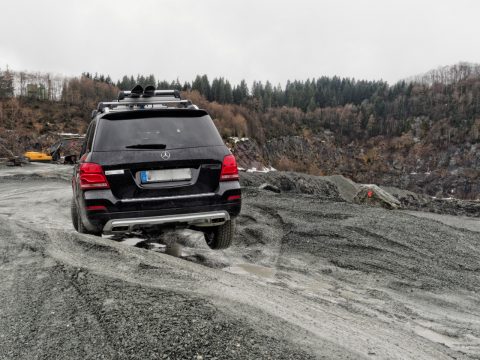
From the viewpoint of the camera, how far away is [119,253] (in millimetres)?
4922

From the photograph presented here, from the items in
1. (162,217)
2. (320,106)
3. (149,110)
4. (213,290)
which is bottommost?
(213,290)

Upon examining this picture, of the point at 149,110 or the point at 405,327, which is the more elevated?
the point at 149,110

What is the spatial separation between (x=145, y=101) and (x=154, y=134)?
2.00m

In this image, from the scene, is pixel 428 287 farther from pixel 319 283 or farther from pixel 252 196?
pixel 252 196

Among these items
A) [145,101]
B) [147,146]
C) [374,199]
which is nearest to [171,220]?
[147,146]

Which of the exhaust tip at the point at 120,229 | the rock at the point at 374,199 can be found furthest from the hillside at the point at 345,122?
the exhaust tip at the point at 120,229

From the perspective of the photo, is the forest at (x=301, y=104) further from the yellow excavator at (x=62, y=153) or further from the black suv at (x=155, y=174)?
the black suv at (x=155, y=174)

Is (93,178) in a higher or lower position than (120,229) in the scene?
higher

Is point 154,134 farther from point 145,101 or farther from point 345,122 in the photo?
point 345,122

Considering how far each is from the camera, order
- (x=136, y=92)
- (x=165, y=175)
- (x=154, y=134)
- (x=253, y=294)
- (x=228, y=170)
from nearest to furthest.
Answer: (x=253, y=294)
(x=165, y=175)
(x=154, y=134)
(x=228, y=170)
(x=136, y=92)

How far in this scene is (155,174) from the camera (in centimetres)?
505

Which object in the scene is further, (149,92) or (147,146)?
(149,92)

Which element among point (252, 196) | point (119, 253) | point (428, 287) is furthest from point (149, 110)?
point (252, 196)

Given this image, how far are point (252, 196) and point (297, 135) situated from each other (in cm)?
15139
